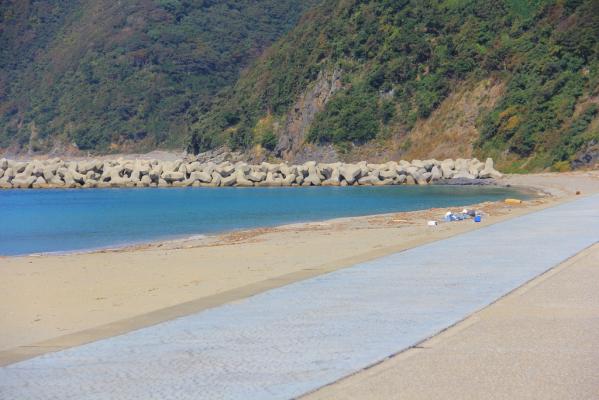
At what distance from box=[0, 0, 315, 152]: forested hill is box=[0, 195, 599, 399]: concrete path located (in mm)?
82364

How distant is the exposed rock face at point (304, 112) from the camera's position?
6506cm

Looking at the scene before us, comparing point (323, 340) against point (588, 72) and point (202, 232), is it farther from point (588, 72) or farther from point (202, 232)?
point (588, 72)

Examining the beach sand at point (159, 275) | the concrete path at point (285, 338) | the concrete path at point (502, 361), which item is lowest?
the beach sand at point (159, 275)

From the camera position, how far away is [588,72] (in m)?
51.9

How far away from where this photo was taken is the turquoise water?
23688mm

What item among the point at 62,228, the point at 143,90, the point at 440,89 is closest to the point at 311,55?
the point at 440,89

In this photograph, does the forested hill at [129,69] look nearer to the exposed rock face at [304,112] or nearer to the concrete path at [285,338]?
the exposed rock face at [304,112]

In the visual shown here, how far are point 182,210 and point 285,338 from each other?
28.0 metres

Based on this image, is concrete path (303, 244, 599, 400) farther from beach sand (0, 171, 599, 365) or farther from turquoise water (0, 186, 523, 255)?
turquoise water (0, 186, 523, 255)

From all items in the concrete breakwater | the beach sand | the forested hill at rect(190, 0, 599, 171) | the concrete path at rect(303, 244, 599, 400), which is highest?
the forested hill at rect(190, 0, 599, 171)

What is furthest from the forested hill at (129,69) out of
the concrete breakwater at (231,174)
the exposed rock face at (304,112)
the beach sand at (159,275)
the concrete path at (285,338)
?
the concrete path at (285,338)

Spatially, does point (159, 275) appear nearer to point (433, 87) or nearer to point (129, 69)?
point (433, 87)

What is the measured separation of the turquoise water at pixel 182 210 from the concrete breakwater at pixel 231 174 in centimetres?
300

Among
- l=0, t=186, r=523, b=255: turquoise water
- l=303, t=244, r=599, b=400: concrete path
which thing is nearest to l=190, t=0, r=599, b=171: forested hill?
l=0, t=186, r=523, b=255: turquoise water
